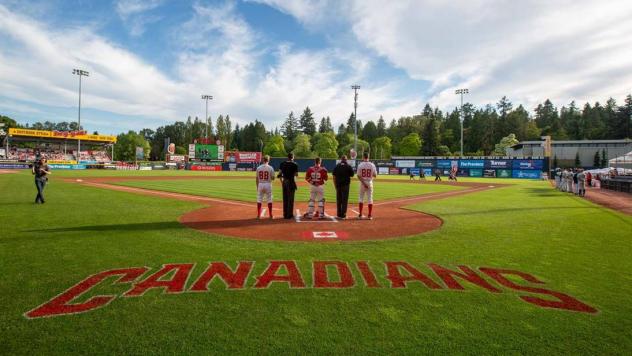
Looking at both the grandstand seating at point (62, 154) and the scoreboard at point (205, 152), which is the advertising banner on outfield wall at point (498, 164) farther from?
the grandstand seating at point (62, 154)

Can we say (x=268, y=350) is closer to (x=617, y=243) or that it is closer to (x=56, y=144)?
(x=617, y=243)

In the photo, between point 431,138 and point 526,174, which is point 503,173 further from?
point 431,138

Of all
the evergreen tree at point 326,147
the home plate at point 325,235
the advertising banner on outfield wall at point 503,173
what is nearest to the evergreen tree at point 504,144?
the advertising banner on outfield wall at point 503,173

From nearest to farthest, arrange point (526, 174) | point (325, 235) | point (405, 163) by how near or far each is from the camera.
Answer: point (325, 235) < point (526, 174) < point (405, 163)

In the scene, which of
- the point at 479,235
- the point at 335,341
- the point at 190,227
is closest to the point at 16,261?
the point at 190,227

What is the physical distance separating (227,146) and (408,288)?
4632 inches

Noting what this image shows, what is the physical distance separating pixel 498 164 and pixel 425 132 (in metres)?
41.7

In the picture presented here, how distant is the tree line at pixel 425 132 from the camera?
301 ft

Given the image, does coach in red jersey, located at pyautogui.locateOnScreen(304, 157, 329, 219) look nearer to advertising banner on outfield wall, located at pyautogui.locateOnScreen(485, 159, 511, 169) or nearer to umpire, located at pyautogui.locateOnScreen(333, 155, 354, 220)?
umpire, located at pyautogui.locateOnScreen(333, 155, 354, 220)

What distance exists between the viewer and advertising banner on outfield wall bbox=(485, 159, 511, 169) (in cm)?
5181

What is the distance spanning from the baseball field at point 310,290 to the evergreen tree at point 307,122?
119332mm

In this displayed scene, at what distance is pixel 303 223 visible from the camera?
31.3 feet

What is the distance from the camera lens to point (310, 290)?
4477 millimetres

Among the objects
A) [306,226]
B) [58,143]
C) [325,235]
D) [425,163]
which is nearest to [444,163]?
[425,163]
